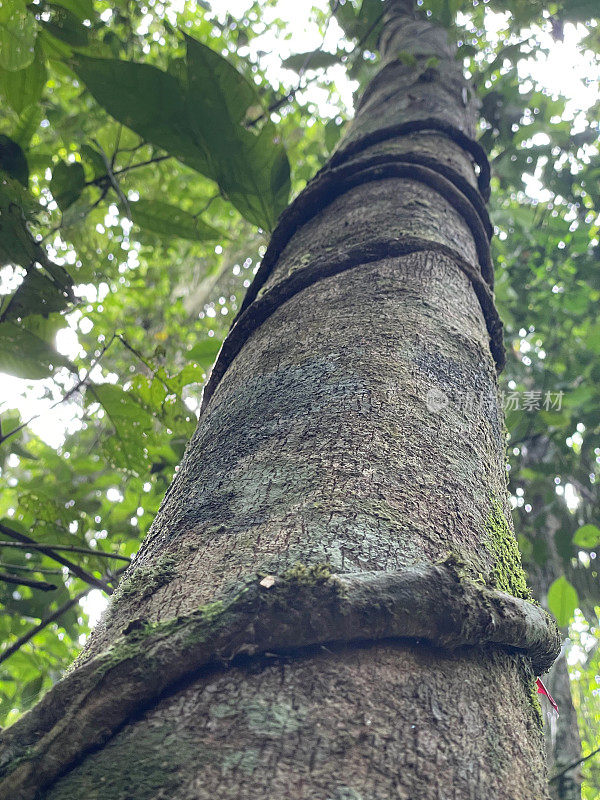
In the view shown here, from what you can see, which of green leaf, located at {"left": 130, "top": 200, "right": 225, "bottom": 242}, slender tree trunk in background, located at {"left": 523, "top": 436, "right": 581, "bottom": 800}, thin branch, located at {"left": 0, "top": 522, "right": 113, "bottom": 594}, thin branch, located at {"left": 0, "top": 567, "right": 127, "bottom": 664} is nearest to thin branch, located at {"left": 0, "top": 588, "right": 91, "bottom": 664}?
thin branch, located at {"left": 0, "top": 567, "right": 127, "bottom": 664}

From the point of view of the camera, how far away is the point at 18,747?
489mm

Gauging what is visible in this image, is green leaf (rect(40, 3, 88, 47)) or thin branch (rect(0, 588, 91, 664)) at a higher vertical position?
green leaf (rect(40, 3, 88, 47))

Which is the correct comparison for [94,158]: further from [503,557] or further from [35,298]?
[503,557]

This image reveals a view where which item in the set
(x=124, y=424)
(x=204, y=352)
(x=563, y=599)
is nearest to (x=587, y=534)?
(x=563, y=599)

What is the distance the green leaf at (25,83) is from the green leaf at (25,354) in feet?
1.92

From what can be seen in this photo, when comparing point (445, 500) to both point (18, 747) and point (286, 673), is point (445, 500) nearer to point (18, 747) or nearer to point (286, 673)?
point (286, 673)

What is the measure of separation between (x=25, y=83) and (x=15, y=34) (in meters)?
0.24

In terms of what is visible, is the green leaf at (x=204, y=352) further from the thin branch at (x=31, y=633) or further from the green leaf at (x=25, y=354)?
the thin branch at (x=31, y=633)

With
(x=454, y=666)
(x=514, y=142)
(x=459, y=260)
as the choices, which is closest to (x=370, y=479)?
(x=454, y=666)

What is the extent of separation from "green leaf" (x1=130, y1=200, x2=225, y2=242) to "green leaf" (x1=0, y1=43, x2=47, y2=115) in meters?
0.42

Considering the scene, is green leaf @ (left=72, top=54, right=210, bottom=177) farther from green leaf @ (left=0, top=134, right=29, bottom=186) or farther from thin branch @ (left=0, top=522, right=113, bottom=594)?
thin branch @ (left=0, top=522, right=113, bottom=594)

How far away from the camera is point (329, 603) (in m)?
0.53

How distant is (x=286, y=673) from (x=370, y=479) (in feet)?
0.83

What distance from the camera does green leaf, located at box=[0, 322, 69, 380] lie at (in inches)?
64.6
